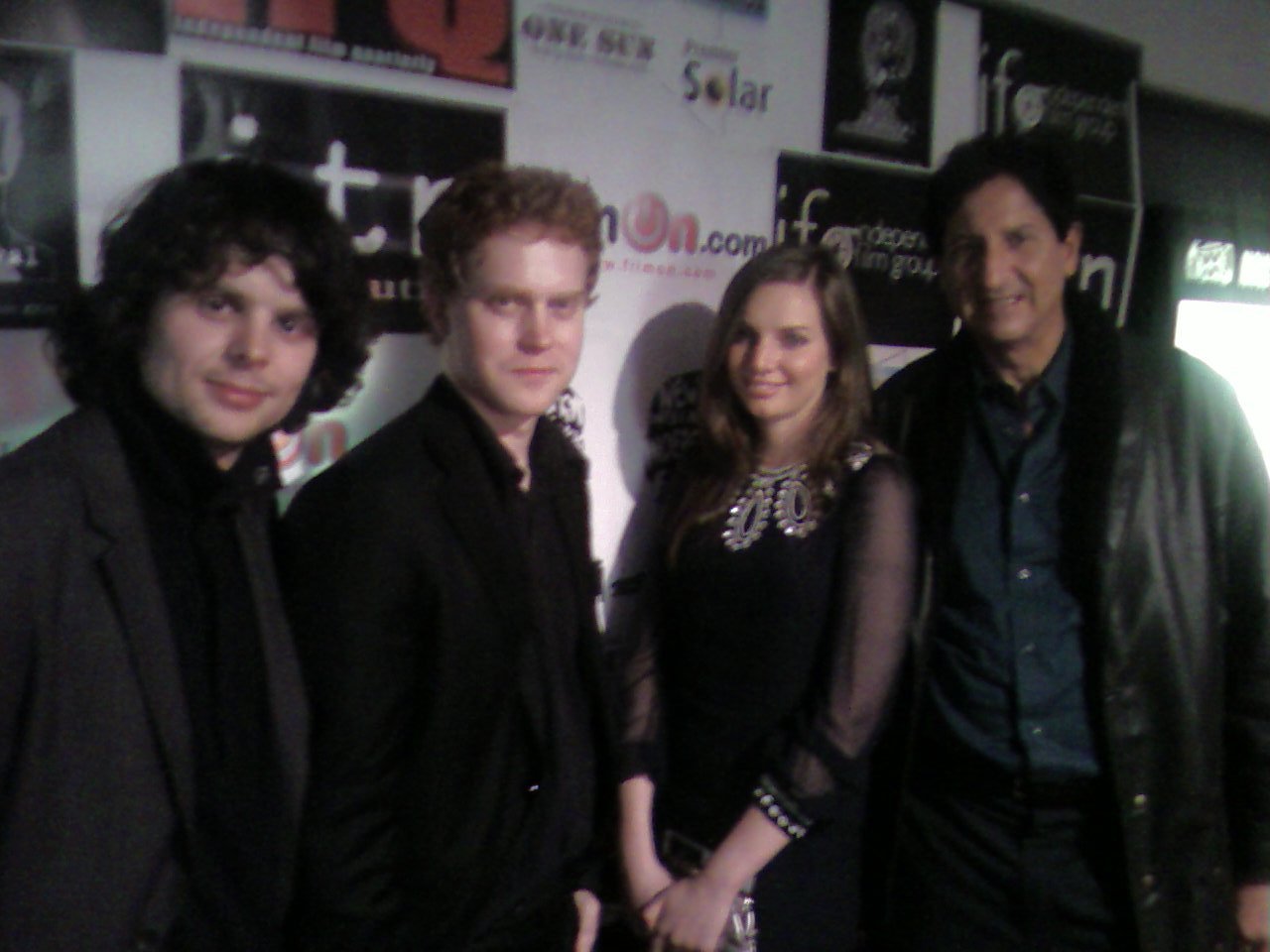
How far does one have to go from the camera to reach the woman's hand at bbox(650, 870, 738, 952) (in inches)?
55.2

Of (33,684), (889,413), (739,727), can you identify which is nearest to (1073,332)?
(889,413)

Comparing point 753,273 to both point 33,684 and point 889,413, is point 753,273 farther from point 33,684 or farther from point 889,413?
point 33,684

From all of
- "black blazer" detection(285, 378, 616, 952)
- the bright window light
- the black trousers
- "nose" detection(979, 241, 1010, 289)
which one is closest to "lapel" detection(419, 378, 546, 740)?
"black blazer" detection(285, 378, 616, 952)

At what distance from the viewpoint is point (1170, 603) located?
151 centimetres

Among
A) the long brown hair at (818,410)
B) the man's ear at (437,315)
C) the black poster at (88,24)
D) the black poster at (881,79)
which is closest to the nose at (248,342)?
the man's ear at (437,315)

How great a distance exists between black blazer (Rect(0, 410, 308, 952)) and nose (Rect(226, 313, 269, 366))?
15 centimetres

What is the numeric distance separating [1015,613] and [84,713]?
1.29 m

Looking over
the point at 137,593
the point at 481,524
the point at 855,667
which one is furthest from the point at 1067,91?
the point at 137,593

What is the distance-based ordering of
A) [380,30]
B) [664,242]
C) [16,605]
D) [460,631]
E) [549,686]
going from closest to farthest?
[16,605]
[460,631]
[549,686]
[380,30]
[664,242]

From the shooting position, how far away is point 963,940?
5.17ft

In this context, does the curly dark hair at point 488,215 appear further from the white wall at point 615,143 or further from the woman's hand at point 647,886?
the woman's hand at point 647,886

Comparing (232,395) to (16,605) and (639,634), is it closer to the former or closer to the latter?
(16,605)

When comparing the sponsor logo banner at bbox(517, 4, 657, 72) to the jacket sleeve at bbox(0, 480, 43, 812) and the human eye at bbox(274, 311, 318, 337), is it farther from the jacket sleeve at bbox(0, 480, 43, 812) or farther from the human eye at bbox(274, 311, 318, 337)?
the jacket sleeve at bbox(0, 480, 43, 812)

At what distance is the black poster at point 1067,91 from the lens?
7.32 feet
